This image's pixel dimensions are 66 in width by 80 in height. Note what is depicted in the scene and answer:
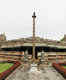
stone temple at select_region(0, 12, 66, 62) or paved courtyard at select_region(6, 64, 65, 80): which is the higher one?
stone temple at select_region(0, 12, 66, 62)

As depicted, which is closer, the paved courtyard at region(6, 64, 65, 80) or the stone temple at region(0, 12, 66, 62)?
the paved courtyard at region(6, 64, 65, 80)

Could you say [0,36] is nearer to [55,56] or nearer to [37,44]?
[37,44]

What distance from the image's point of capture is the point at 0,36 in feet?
133

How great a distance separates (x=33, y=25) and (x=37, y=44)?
8225mm

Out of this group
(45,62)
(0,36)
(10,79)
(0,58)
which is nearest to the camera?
(10,79)

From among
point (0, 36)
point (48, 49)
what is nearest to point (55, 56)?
point (48, 49)

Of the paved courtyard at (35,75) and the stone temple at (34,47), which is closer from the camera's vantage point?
the paved courtyard at (35,75)

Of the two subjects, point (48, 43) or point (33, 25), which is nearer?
point (33, 25)

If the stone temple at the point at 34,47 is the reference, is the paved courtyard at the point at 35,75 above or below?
below

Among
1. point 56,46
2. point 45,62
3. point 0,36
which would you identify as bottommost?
point 45,62

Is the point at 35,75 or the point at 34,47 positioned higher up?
the point at 34,47

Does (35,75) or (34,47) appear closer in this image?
(35,75)

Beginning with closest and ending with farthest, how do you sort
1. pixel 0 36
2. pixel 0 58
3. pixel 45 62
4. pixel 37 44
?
pixel 45 62 < pixel 0 58 < pixel 37 44 < pixel 0 36

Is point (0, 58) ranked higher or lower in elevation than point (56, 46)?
lower
